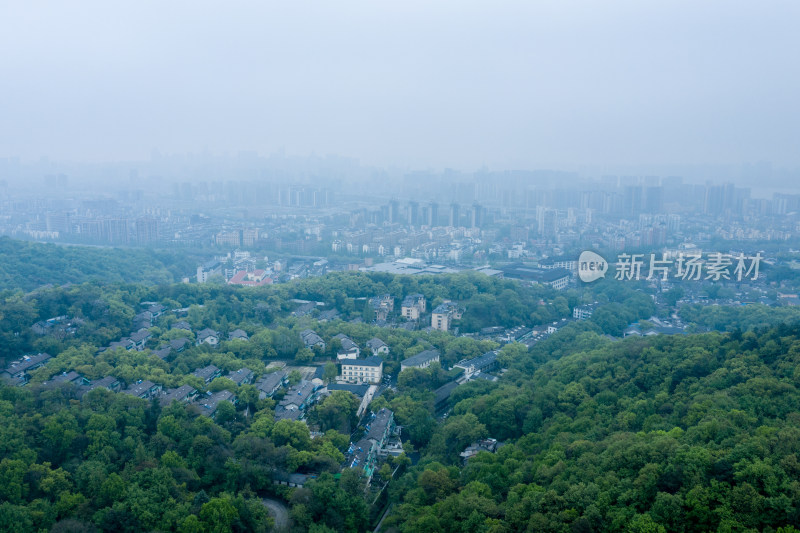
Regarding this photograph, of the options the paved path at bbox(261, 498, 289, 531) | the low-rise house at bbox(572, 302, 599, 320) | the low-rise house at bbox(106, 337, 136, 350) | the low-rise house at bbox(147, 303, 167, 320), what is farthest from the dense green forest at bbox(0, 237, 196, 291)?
the low-rise house at bbox(572, 302, 599, 320)

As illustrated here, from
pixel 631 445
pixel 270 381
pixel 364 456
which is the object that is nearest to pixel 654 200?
pixel 270 381

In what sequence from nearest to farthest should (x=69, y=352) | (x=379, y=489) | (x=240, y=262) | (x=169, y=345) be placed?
(x=379, y=489), (x=69, y=352), (x=169, y=345), (x=240, y=262)

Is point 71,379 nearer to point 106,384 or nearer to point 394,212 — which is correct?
point 106,384

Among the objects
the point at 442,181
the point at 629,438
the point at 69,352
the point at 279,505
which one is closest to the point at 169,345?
the point at 69,352

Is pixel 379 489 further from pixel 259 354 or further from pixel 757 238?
pixel 757 238

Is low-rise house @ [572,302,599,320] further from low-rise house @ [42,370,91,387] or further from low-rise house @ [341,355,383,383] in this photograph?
low-rise house @ [42,370,91,387]

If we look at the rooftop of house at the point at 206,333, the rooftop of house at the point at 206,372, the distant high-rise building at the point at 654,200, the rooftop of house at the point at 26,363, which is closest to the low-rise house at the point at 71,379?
the rooftop of house at the point at 26,363

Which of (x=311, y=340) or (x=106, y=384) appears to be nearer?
(x=106, y=384)
